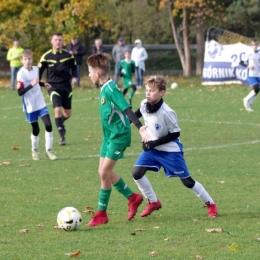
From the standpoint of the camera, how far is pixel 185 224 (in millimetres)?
7898

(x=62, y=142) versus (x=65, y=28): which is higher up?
(x=62, y=142)

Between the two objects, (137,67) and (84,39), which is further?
(84,39)

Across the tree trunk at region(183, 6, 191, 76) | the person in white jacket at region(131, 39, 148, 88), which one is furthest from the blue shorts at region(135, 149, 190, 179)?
the tree trunk at region(183, 6, 191, 76)

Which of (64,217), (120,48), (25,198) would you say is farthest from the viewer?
(120,48)

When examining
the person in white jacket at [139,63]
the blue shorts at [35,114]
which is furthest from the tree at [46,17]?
the blue shorts at [35,114]

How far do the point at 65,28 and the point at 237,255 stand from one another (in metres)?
28.0

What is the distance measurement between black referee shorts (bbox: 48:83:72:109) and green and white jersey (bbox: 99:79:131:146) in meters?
A: 6.65

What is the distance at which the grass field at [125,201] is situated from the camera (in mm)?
6914

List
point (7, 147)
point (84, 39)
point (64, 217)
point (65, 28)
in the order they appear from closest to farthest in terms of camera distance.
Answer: point (64, 217) < point (7, 147) < point (65, 28) < point (84, 39)

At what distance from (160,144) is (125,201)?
1454mm

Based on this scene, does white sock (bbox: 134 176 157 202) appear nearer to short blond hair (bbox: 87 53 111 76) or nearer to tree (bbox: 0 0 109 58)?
short blond hair (bbox: 87 53 111 76)

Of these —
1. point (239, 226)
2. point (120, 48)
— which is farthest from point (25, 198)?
point (120, 48)

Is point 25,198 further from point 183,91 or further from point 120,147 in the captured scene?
point 183,91

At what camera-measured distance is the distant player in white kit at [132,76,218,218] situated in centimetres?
809
